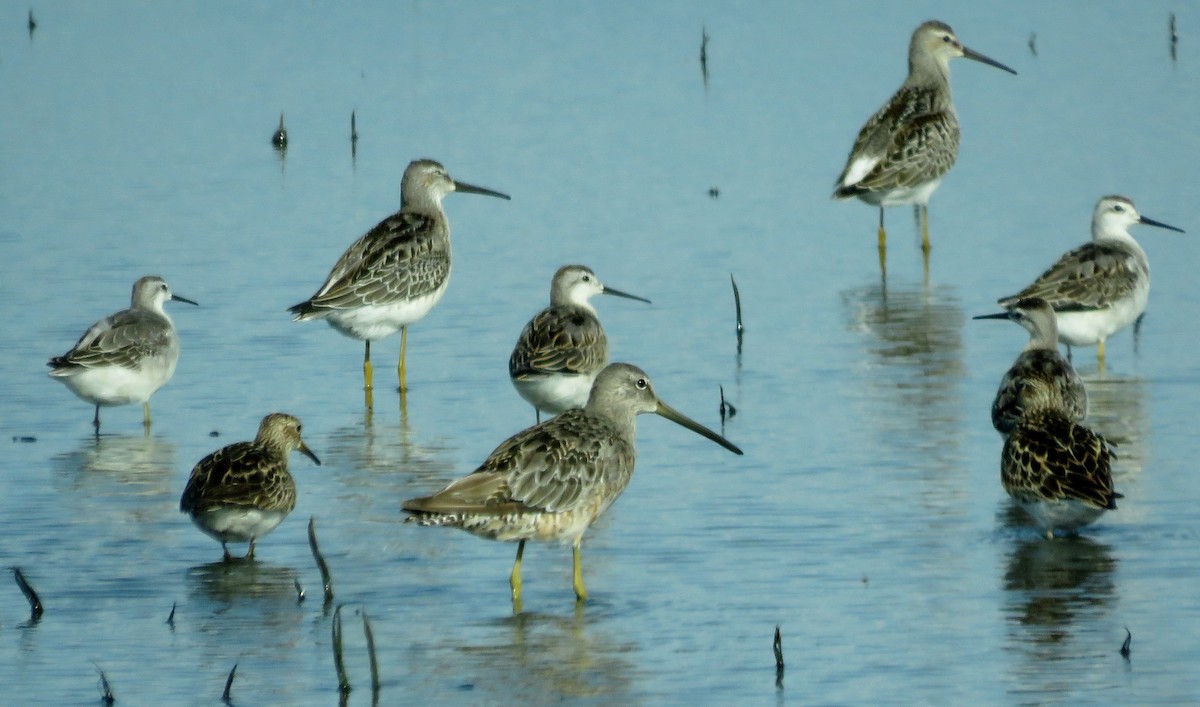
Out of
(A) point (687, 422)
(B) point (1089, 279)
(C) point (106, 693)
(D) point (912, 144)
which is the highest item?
(D) point (912, 144)

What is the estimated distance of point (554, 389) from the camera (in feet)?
41.9

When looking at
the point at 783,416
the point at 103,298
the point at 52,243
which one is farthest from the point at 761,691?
the point at 52,243

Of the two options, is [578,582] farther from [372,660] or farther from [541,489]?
[372,660]

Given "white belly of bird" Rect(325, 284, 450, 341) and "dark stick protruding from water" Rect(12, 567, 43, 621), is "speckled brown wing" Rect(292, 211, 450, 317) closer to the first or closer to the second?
"white belly of bird" Rect(325, 284, 450, 341)

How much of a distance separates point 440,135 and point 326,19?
6.97 m

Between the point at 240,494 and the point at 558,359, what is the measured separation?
3.15 meters

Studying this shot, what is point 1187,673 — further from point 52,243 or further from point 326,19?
point 326,19

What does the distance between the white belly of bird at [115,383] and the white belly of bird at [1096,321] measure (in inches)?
229

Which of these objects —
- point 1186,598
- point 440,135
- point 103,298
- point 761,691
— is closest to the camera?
point 761,691

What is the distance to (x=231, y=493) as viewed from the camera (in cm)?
998

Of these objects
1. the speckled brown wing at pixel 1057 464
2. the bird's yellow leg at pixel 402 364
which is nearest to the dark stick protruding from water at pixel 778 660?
the speckled brown wing at pixel 1057 464

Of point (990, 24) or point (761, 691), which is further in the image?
point (990, 24)

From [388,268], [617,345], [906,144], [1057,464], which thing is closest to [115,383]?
[388,268]

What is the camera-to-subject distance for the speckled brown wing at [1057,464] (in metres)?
9.82
